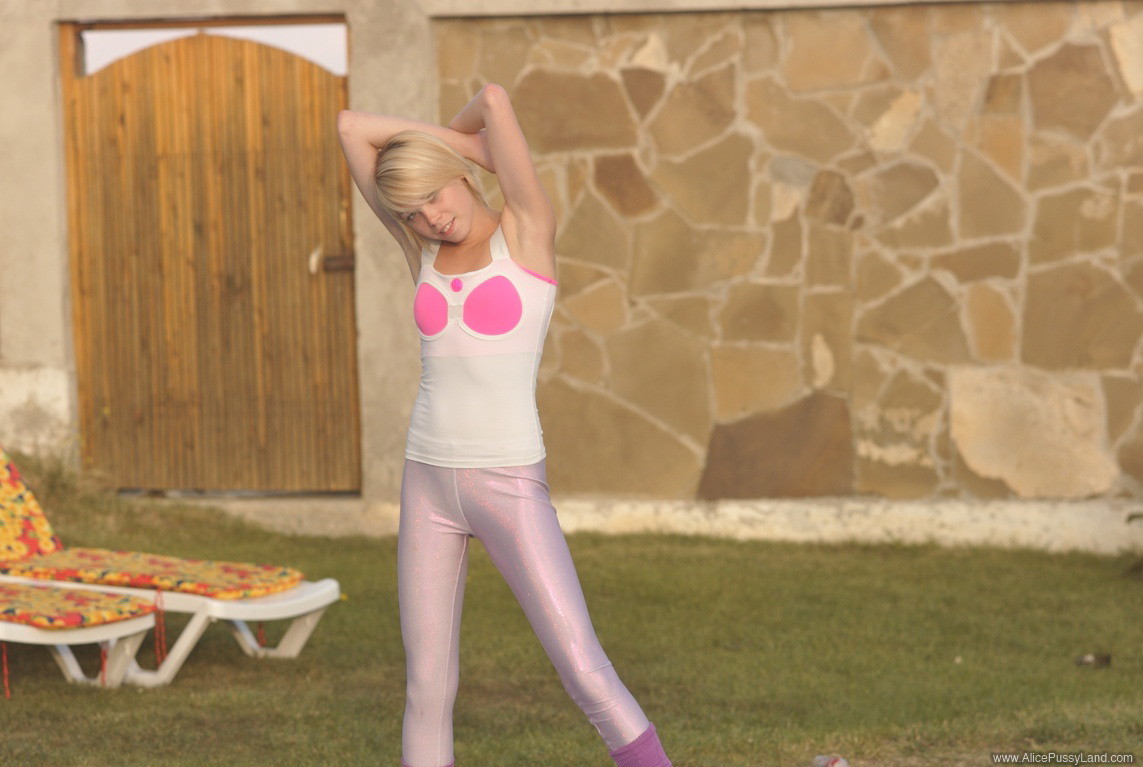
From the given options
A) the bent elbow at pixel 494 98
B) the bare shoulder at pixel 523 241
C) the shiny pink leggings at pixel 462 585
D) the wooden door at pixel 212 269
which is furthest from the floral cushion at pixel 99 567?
the bent elbow at pixel 494 98

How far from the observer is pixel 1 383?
7988mm

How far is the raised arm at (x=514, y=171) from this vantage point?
121 inches

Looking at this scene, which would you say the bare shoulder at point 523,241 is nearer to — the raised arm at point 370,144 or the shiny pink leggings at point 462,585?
the raised arm at point 370,144

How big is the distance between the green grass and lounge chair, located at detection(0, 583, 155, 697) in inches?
4.0

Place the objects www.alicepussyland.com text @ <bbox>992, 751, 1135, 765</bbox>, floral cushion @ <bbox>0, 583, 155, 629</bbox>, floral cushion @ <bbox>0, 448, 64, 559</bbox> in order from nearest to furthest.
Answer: www.alicepussyland.com text @ <bbox>992, 751, 1135, 765</bbox> < floral cushion @ <bbox>0, 583, 155, 629</bbox> < floral cushion @ <bbox>0, 448, 64, 559</bbox>

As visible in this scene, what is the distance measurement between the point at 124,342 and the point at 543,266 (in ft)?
18.0

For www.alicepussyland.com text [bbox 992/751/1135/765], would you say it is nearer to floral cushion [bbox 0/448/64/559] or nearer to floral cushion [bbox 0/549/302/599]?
floral cushion [bbox 0/549/302/599]

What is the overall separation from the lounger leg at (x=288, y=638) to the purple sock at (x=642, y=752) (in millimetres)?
2562

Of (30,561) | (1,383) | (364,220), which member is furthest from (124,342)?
(30,561)

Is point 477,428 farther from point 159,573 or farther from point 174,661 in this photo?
point 159,573

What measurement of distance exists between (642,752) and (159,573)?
2.71 m

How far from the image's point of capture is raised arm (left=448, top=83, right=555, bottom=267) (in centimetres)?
307

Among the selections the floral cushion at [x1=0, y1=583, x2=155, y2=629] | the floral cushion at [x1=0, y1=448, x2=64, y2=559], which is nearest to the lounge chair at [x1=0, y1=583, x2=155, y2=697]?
the floral cushion at [x1=0, y1=583, x2=155, y2=629]

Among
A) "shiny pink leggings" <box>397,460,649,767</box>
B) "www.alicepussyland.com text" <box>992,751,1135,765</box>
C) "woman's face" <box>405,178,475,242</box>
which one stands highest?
"woman's face" <box>405,178,475,242</box>
